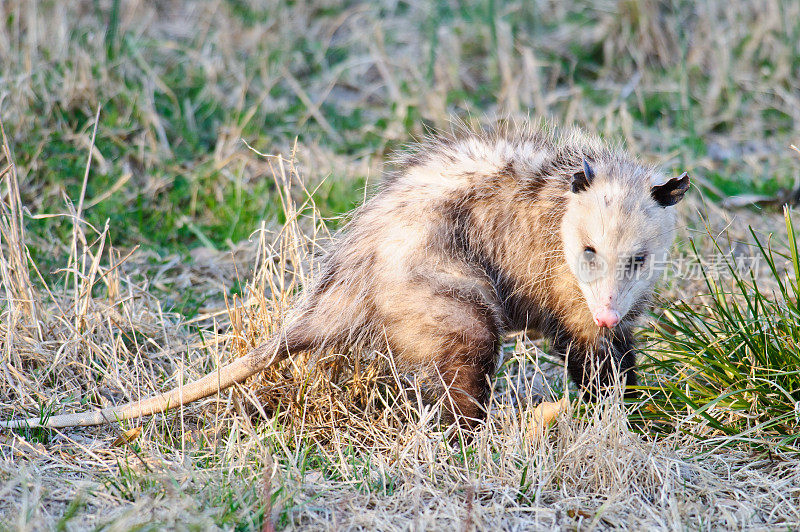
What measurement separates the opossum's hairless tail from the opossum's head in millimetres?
900

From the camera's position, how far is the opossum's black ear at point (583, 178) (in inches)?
90.1

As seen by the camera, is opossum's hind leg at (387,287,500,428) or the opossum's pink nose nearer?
the opossum's pink nose

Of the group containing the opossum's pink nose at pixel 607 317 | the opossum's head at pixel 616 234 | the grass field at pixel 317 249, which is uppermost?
the opossum's head at pixel 616 234

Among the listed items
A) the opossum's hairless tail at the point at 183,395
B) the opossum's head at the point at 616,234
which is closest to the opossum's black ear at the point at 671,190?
the opossum's head at the point at 616,234

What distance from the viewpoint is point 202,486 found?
6.28 ft

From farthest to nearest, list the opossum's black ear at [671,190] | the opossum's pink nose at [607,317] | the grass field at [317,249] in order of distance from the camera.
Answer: the opossum's black ear at [671,190] < the opossum's pink nose at [607,317] < the grass field at [317,249]

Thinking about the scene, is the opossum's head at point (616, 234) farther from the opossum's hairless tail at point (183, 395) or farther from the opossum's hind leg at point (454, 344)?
the opossum's hairless tail at point (183, 395)

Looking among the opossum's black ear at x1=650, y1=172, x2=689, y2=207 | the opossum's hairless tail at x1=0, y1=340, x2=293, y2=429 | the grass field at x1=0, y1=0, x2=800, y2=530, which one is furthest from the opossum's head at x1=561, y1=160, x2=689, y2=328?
the opossum's hairless tail at x1=0, y1=340, x2=293, y2=429

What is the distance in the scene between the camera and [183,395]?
231cm

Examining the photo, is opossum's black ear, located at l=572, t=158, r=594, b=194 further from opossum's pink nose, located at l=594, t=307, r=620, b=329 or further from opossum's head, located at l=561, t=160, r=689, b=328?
opossum's pink nose, located at l=594, t=307, r=620, b=329

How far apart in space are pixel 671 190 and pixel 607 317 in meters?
0.44

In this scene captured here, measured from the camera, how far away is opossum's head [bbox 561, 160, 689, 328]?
Answer: 220 cm

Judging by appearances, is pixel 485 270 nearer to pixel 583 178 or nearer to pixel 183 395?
pixel 583 178

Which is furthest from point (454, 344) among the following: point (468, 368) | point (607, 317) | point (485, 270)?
point (607, 317)
